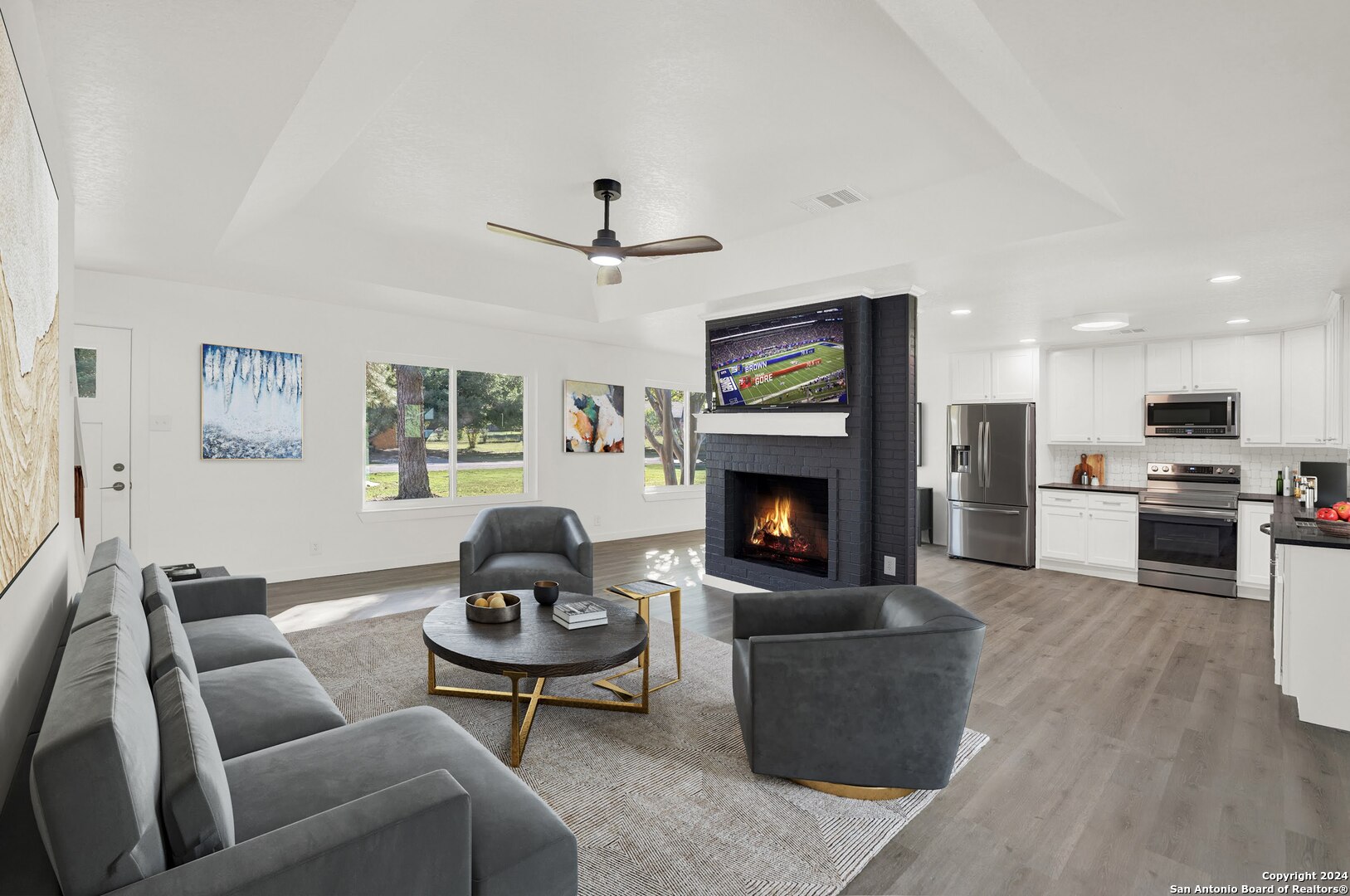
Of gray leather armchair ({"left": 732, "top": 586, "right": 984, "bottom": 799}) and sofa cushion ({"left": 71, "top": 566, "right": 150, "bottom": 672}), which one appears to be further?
gray leather armchair ({"left": 732, "top": 586, "right": 984, "bottom": 799})

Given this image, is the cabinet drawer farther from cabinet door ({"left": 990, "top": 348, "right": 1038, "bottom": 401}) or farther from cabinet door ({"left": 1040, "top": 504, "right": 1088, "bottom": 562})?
cabinet door ({"left": 990, "top": 348, "right": 1038, "bottom": 401})

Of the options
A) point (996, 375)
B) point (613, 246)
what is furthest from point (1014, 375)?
point (613, 246)

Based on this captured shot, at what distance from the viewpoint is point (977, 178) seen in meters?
3.39

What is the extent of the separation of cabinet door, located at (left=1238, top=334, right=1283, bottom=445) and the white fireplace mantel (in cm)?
383

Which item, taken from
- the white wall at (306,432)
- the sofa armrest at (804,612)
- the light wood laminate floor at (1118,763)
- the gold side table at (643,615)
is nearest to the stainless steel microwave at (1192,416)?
the light wood laminate floor at (1118,763)

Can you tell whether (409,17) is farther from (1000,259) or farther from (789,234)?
(1000,259)

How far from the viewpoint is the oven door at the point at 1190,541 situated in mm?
5375

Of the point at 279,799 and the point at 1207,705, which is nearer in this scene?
the point at 279,799

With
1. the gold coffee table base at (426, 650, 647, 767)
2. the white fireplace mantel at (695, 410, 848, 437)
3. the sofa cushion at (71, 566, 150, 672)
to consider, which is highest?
the white fireplace mantel at (695, 410, 848, 437)

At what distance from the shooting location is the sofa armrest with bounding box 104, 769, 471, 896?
1.09 meters

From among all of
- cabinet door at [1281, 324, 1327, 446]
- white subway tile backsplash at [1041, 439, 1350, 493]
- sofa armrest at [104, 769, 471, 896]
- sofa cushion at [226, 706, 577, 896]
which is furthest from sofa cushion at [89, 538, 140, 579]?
cabinet door at [1281, 324, 1327, 446]

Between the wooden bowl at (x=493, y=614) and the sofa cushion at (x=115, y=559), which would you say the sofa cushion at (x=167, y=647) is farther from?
the wooden bowl at (x=493, y=614)

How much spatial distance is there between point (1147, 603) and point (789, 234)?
398cm

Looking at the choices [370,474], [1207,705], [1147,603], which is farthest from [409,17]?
[1147,603]
